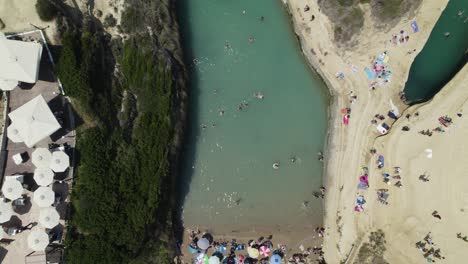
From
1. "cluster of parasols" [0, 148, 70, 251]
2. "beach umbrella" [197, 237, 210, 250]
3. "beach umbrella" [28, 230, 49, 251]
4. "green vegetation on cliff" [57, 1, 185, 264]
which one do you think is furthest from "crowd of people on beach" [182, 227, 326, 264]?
"cluster of parasols" [0, 148, 70, 251]

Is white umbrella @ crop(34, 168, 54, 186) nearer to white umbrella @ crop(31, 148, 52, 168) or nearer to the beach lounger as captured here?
white umbrella @ crop(31, 148, 52, 168)

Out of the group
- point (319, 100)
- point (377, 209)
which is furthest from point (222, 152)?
point (377, 209)

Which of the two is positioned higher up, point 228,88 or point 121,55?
point 121,55

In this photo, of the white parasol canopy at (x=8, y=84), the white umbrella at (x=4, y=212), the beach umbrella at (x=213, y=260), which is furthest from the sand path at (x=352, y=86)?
the white umbrella at (x=4, y=212)

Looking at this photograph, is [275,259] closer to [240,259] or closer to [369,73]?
[240,259]

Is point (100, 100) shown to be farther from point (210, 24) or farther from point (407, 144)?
point (407, 144)

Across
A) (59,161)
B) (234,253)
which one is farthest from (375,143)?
(59,161)
